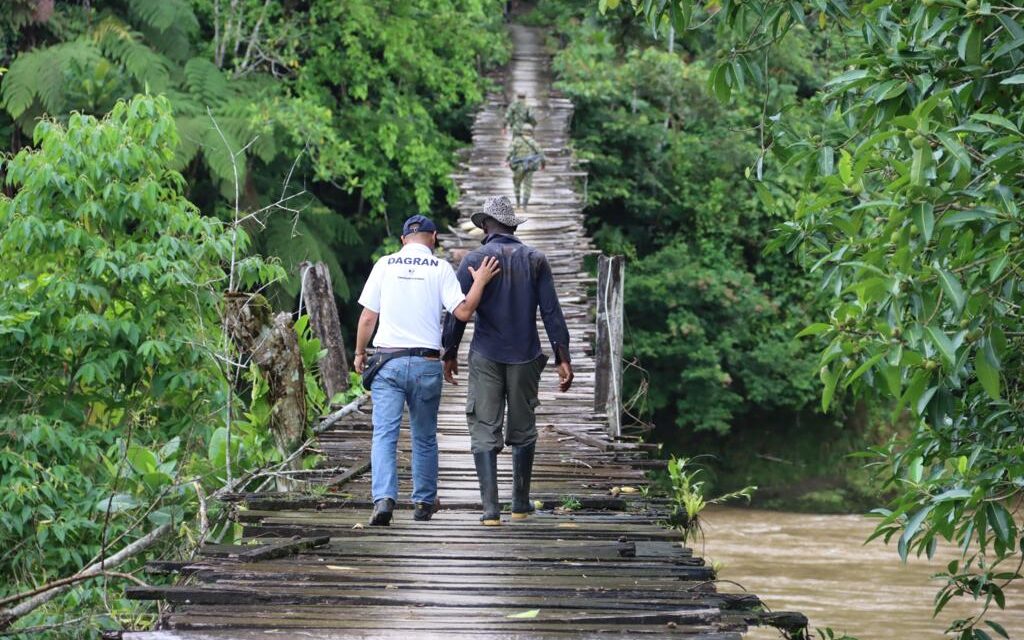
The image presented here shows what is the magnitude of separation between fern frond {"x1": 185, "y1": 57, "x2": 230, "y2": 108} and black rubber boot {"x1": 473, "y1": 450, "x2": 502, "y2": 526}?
9.76 metres

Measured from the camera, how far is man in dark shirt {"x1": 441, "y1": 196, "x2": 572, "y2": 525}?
564 cm

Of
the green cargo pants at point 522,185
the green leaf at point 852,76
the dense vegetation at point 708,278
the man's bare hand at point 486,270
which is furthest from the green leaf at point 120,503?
the dense vegetation at point 708,278

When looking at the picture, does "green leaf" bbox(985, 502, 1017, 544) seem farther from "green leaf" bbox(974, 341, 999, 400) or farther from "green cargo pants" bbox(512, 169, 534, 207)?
"green cargo pants" bbox(512, 169, 534, 207)

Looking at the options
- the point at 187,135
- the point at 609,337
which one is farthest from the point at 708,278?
the point at 609,337

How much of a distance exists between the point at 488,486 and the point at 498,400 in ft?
1.16

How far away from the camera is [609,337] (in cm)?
827

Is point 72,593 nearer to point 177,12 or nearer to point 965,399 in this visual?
point 965,399

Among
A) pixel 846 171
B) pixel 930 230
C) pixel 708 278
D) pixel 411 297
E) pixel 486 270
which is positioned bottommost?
pixel 708 278

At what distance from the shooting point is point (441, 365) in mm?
5848

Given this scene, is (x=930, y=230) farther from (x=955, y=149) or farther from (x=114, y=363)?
(x=114, y=363)

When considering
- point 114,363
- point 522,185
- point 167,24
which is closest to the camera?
point 114,363

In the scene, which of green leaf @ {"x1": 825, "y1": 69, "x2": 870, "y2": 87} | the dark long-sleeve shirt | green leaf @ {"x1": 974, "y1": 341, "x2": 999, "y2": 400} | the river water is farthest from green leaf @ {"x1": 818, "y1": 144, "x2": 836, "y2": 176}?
the river water

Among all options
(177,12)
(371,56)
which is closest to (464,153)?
(371,56)

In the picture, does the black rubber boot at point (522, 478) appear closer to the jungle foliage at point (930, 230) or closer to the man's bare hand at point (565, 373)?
the man's bare hand at point (565, 373)
